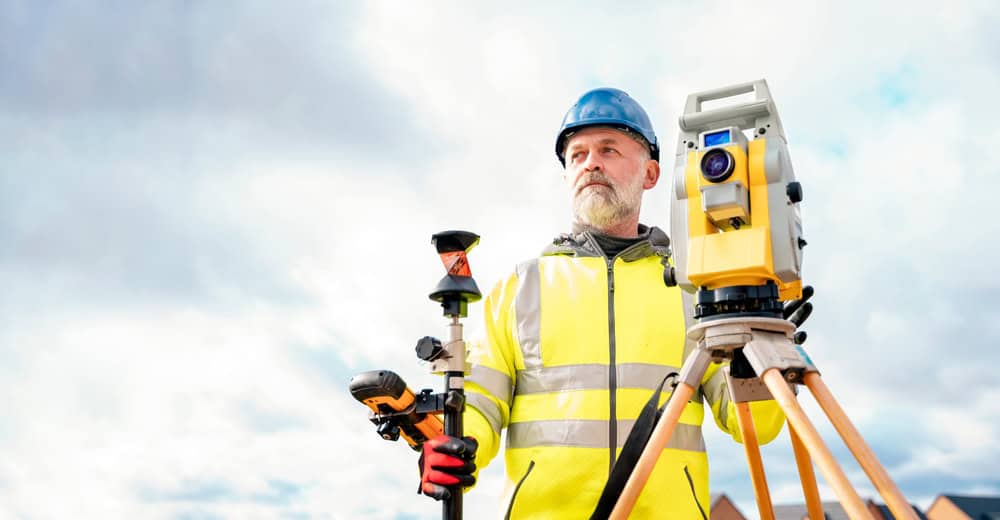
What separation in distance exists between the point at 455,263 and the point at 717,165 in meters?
1.18

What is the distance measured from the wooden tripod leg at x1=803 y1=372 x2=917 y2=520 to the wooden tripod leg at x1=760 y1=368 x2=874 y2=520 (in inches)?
5.7

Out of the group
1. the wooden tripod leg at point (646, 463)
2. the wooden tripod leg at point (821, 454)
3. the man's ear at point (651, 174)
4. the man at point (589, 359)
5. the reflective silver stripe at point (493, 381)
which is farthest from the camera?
the man's ear at point (651, 174)

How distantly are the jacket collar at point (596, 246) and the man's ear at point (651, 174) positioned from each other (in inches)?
13.7

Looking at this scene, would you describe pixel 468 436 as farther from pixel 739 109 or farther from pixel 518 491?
pixel 739 109

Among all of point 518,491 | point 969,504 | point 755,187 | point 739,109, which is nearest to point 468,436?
point 518,491

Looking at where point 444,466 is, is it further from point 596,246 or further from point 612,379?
point 596,246

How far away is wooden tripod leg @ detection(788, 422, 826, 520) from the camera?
11.2 ft

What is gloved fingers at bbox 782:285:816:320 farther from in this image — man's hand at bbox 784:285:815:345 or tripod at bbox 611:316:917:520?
tripod at bbox 611:316:917:520

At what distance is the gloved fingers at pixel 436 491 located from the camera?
11.0ft

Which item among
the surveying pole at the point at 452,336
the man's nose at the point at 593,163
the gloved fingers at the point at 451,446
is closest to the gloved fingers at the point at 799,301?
the man's nose at the point at 593,163

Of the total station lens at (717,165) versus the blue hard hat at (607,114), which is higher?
the blue hard hat at (607,114)

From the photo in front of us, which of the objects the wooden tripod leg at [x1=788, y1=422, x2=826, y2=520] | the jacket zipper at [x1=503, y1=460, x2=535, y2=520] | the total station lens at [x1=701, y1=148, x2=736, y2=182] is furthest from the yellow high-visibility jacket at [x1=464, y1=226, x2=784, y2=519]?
the total station lens at [x1=701, y1=148, x2=736, y2=182]

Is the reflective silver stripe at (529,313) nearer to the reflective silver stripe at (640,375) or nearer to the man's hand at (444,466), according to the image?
the reflective silver stripe at (640,375)

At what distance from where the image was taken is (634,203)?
4.53 meters
